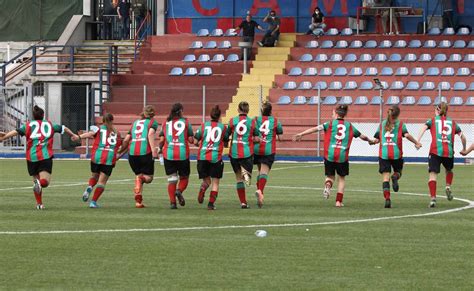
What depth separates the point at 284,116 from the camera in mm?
42406

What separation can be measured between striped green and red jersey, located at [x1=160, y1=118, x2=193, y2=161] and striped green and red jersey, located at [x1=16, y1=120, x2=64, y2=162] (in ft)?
6.20

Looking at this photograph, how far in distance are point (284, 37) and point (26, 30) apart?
506 inches

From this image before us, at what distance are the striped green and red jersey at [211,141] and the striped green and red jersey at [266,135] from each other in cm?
160

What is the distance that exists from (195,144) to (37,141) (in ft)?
8.47

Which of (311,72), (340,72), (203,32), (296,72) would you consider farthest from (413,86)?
(203,32)

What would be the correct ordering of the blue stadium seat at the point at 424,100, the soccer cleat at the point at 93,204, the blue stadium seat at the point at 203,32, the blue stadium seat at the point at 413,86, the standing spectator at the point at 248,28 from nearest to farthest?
the soccer cleat at the point at 93,204
the blue stadium seat at the point at 424,100
the blue stadium seat at the point at 413,86
the standing spectator at the point at 248,28
the blue stadium seat at the point at 203,32

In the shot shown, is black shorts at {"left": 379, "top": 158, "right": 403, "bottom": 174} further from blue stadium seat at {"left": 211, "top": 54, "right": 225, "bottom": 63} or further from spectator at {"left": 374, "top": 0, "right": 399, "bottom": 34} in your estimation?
spectator at {"left": 374, "top": 0, "right": 399, "bottom": 34}

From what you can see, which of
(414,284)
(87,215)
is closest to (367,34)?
(87,215)

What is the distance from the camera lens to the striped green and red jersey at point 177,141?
→ 66.0 feet

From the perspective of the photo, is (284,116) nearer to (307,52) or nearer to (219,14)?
(307,52)

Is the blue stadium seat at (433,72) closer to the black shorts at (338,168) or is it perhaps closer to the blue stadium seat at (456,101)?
the blue stadium seat at (456,101)

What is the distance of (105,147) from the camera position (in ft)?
67.4

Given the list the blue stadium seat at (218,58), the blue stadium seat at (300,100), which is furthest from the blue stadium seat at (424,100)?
the blue stadium seat at (218,58)

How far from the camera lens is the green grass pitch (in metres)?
12.0
